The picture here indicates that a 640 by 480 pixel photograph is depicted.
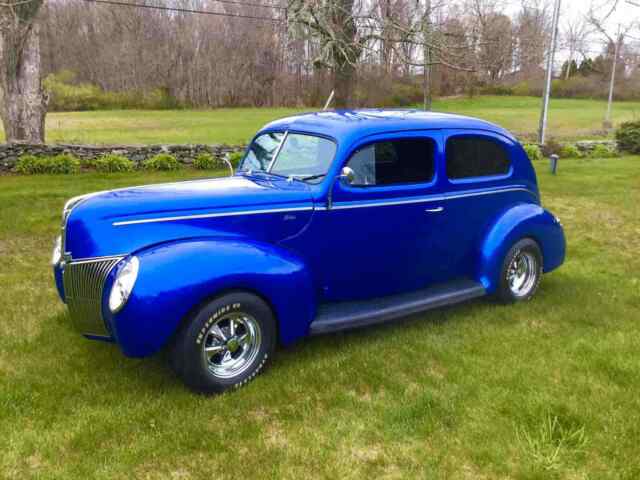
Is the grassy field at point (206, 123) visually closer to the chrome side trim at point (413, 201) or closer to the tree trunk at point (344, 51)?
the tree trunk at point (344, 51)

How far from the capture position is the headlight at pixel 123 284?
3346 millimetres

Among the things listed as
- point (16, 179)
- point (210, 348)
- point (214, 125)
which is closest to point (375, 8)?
point (16, 179)

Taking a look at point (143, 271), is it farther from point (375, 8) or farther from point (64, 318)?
point (375, 8)

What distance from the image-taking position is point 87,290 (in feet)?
12.0

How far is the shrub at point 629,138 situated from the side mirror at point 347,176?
20030 mm

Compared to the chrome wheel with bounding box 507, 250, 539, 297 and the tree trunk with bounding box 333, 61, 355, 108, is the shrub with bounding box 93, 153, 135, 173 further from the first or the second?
the chrome wheel with bounding box 507, 250, 539, 297

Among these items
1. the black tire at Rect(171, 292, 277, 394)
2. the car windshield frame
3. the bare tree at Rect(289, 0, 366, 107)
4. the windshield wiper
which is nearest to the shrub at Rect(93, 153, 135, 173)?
Result: the bare tree at Rect(289, 0, 366, 107)

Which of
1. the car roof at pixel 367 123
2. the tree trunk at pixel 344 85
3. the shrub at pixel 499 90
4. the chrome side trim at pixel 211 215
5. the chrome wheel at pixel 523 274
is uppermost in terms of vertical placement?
the shrub at pixel 499 90

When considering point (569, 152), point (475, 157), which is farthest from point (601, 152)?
point (475, 157)

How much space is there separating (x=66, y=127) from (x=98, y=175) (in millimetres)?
11614

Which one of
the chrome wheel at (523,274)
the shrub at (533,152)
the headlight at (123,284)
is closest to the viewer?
the headlight at (123,284)

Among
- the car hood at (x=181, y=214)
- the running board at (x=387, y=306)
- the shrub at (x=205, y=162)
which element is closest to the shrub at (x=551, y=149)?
the shrub at (x=205, y=162)

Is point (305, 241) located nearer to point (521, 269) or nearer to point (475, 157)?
point (475, 157)

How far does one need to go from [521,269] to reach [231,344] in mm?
3304
